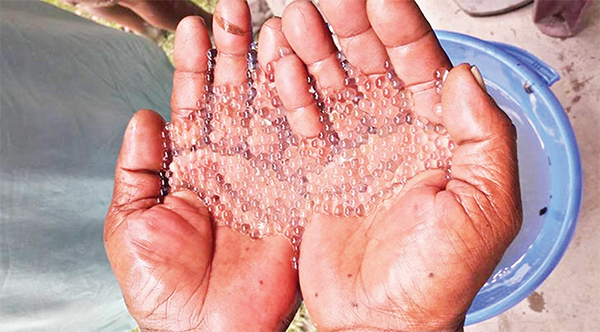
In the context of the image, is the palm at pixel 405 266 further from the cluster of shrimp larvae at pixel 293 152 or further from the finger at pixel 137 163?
the finger at pixel 137 163

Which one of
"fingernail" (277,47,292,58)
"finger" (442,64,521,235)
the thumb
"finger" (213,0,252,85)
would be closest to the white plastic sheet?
the thumb

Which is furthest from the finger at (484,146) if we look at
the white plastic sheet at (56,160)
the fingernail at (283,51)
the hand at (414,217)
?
the white plastic sheet at (56,160)

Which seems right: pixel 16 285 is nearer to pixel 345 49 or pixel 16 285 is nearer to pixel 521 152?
pixel 345 49

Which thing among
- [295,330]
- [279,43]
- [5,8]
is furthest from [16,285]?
[295,330]

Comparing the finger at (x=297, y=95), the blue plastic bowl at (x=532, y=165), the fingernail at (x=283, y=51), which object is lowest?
the blue plastic bowl at (x=532, y=165)

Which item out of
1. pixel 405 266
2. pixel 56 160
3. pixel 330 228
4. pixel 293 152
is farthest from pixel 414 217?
pixel 56 160

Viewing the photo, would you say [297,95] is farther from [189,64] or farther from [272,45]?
[189,64]
